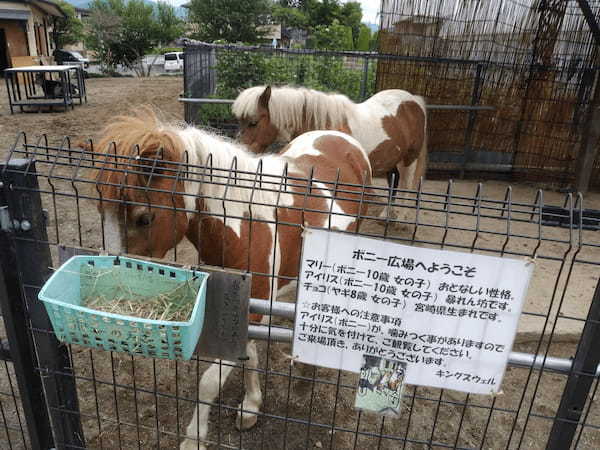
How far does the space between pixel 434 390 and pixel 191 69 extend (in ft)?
16.9

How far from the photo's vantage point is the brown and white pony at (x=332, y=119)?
14.3ft

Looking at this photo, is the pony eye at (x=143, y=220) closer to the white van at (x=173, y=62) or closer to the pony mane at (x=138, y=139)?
the pony mane at (x=138, y=139)

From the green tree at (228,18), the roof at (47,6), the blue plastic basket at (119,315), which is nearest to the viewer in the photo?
the blue plastic basket at (119,315)

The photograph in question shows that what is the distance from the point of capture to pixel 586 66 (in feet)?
18.2

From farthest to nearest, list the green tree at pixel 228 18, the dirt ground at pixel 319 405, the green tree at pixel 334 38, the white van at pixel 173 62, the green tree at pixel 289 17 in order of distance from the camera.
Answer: the green tree at pixel 289 17 < the green tree at pixel 228 18 < the white van at pixel 173 62 < the green tree at pixel 334 38 < the dirt ground at pixel 319 405

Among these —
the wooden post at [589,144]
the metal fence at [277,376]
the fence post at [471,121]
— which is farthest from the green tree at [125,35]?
the metal fence at [277,376]

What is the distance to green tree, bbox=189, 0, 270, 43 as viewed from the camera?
28.6 metres

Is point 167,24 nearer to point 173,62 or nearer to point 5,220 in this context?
point 173,62

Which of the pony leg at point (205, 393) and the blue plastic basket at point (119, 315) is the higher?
the blue plastic basket at point (119, 315)

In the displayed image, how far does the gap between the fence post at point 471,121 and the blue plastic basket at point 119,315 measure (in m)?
5.93

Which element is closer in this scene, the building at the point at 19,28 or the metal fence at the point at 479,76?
the metal fence at the point at 479,76

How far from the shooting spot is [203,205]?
1711 millimetres

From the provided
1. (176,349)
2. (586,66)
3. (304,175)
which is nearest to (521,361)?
(176,349)

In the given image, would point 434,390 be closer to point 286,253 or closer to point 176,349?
point 286,253
